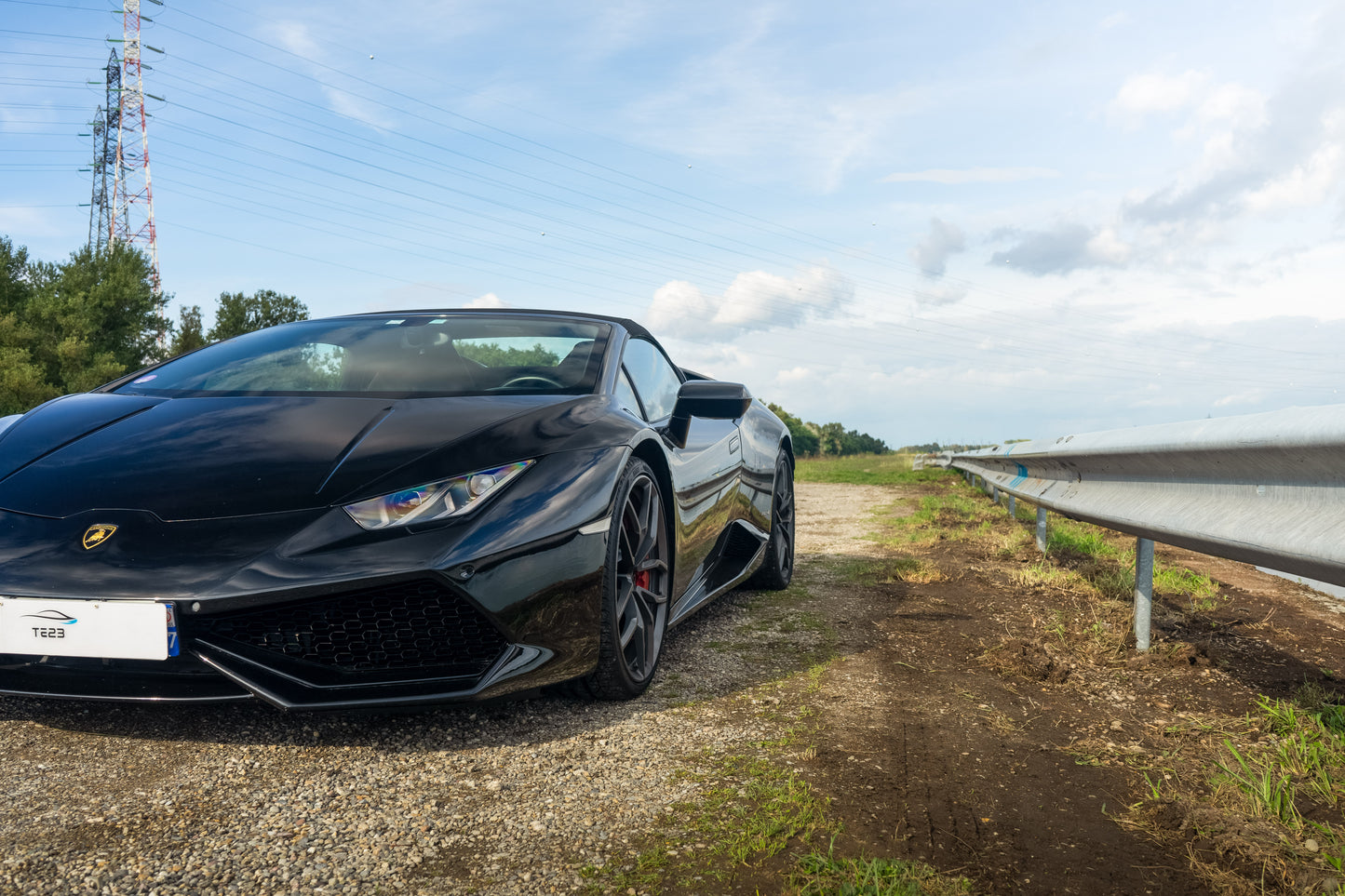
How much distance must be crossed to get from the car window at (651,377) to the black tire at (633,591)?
0.53 metres

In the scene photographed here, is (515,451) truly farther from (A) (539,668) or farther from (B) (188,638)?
(B) (188,638)

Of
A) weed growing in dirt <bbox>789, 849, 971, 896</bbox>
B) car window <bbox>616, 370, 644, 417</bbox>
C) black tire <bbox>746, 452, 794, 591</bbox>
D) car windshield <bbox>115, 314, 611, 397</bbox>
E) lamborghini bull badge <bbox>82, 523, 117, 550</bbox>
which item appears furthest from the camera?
black tire <bbox>746, 452, 794, 591</bbox>

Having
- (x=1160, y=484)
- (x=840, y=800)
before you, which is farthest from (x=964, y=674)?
(x=840, y=800)

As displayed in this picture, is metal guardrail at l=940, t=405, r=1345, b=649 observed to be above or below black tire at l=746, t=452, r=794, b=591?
above

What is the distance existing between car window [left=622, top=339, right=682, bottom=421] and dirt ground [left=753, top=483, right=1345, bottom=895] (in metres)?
1.21

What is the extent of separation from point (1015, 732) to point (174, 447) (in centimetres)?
246

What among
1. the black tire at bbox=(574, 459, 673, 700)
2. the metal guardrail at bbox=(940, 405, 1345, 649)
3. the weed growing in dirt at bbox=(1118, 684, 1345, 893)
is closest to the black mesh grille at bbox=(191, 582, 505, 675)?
the black tire at bbox=(574, 459, 673, 700)

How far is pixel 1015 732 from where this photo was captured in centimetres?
274

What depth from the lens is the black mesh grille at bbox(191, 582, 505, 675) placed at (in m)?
2.21

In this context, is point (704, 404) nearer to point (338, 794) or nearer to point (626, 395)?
point (626, 395)

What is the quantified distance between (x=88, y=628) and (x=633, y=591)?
1.45m

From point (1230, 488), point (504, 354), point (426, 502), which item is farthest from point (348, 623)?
point (1230, 488)

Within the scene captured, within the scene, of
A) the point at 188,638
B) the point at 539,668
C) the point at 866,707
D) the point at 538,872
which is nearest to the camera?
the point at 538,872

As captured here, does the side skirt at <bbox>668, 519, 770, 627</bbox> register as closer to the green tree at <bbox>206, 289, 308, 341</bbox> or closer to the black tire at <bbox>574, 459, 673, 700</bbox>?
the black tire at <bbox>574, 459, 673, 700</bbox>
